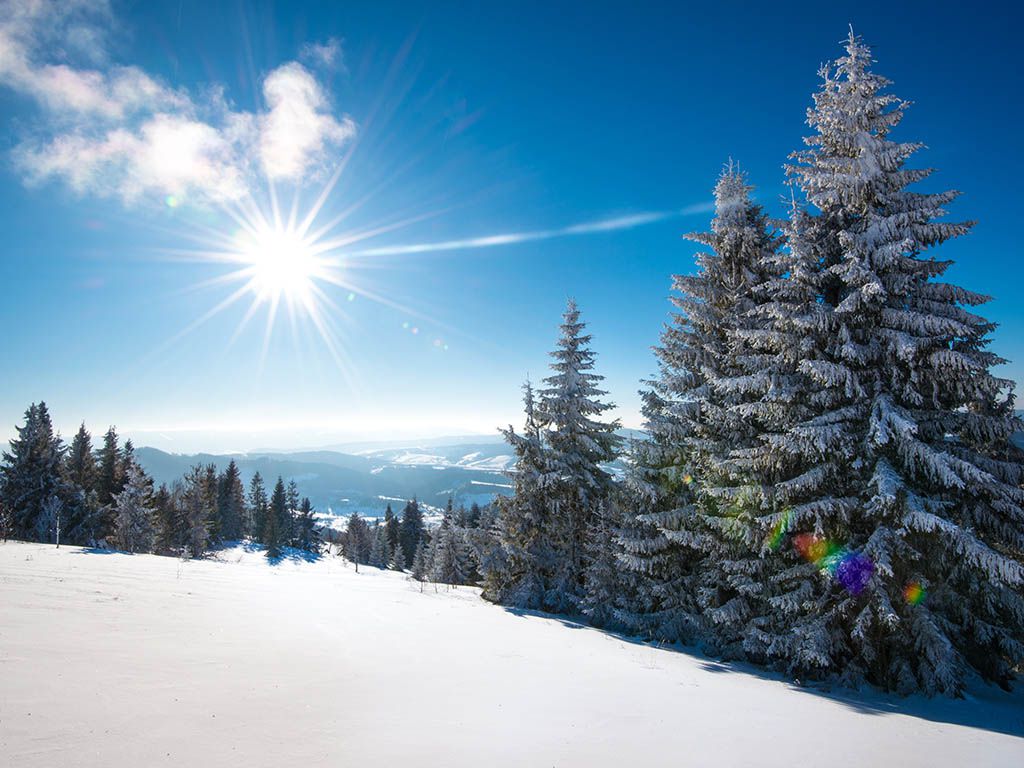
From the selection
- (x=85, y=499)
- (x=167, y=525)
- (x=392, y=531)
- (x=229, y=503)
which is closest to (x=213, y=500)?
(x=167, y=525)

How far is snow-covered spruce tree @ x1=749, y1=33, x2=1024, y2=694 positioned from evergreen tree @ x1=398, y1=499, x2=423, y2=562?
6780 cm

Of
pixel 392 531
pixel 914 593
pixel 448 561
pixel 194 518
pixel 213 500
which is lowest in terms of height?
pixel 392 531

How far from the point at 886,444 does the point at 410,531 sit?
7272 cm

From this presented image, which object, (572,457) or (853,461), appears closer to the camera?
(853,461)

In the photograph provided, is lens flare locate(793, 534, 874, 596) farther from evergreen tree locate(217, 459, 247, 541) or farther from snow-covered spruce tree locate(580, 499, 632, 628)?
evergreen tree locate(217, 459, 247, 541)

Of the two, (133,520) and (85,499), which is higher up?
(85,499)

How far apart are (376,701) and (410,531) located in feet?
241

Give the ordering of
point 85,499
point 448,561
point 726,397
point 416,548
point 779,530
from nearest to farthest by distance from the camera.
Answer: point 779,530, point 726,397, point 85,499, point 448,561, point 416,548

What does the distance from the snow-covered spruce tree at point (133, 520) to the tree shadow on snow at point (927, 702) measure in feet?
133

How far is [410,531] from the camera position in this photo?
75.4 meters

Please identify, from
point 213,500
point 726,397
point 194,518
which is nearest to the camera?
point 726,397

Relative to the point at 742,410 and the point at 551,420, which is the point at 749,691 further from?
the point at 551,420

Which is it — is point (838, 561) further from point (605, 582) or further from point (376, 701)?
point (376, 701)

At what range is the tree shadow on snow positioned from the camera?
27.6 ft
